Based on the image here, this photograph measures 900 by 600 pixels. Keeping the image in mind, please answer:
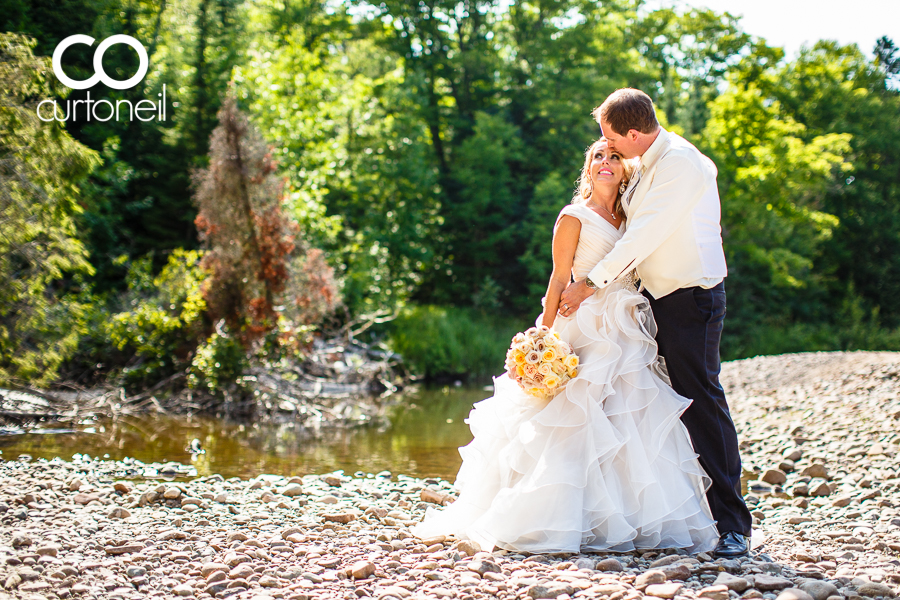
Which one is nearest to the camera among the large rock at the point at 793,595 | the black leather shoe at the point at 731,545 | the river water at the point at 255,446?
the large rock at the point at 793,595

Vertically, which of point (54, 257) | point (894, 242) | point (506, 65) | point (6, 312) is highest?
point (506, 65)

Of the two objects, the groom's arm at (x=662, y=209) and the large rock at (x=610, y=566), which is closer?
the large rock at (x=610, y=566)

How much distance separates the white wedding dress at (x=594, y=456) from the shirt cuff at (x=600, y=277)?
0.63ft

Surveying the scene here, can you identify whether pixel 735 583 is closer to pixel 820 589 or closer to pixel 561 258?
pixel 820 589

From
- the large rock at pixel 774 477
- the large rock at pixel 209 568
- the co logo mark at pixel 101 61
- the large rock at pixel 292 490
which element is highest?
the co logo mark at pixel 101 61

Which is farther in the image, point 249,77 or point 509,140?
point 509,140

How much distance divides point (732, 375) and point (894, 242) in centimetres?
1728

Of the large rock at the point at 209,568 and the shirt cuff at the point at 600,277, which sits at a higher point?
the shirt cuff at the point at 600,277

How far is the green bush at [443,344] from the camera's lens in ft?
51.7

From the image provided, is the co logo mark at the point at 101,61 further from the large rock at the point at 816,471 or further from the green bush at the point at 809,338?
the green bush at the point at 809,338

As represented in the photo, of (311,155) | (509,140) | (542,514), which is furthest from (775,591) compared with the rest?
(509,140)

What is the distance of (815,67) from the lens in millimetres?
26016

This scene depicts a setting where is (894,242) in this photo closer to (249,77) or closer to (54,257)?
(249,77)

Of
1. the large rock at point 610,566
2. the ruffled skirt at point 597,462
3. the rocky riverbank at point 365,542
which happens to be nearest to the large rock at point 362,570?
the rocky riverbank at point 365,542
